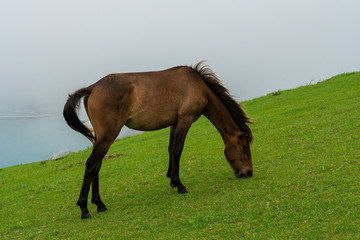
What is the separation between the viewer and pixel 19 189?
11414 millimetres

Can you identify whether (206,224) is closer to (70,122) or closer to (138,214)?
(138,214)

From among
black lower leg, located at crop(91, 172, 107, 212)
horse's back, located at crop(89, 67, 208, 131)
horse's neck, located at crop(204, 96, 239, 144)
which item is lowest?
black lower leg, located at crop(91, 172, 107, 212)

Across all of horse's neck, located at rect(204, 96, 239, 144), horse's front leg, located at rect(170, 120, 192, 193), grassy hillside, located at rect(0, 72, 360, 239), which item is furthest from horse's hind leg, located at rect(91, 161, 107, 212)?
horse's neck, located at rect(204, 96, 239, 144)

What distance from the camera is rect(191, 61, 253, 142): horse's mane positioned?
7645 millimetres

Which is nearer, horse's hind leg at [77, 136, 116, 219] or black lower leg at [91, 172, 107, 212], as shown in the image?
horse's hind leg at [77, 136, 116, 219]

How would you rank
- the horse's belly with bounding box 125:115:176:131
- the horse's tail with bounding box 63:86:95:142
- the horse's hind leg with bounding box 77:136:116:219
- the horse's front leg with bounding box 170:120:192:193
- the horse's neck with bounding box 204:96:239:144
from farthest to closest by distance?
1. the horse's neck with bounding box 204:96:239:144
2. the horse's front leg with bounding box 170:120:192:193
3. the horse's belly with bounding box 125:115:176:131
4. the horse's tail with bounding box 63:86:95:142
5. the horse's hind leg with bounding box 77:136:116:219

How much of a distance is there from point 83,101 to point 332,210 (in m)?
5.15

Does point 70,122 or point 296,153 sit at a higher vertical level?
point 70,122

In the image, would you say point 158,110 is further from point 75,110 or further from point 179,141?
point 75,110

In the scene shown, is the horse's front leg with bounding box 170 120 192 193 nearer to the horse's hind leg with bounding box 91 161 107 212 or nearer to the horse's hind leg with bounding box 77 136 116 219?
the horse's hind leg with bounding box 77 136 116 219

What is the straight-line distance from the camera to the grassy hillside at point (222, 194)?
15.4 ft

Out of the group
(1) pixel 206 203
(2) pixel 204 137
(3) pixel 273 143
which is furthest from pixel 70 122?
(2) pixel 204 137

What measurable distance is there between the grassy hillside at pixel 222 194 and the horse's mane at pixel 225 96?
1.27 metres

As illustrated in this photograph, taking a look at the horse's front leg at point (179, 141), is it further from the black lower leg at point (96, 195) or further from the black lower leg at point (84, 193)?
the black lower leg at point (84, 193)
